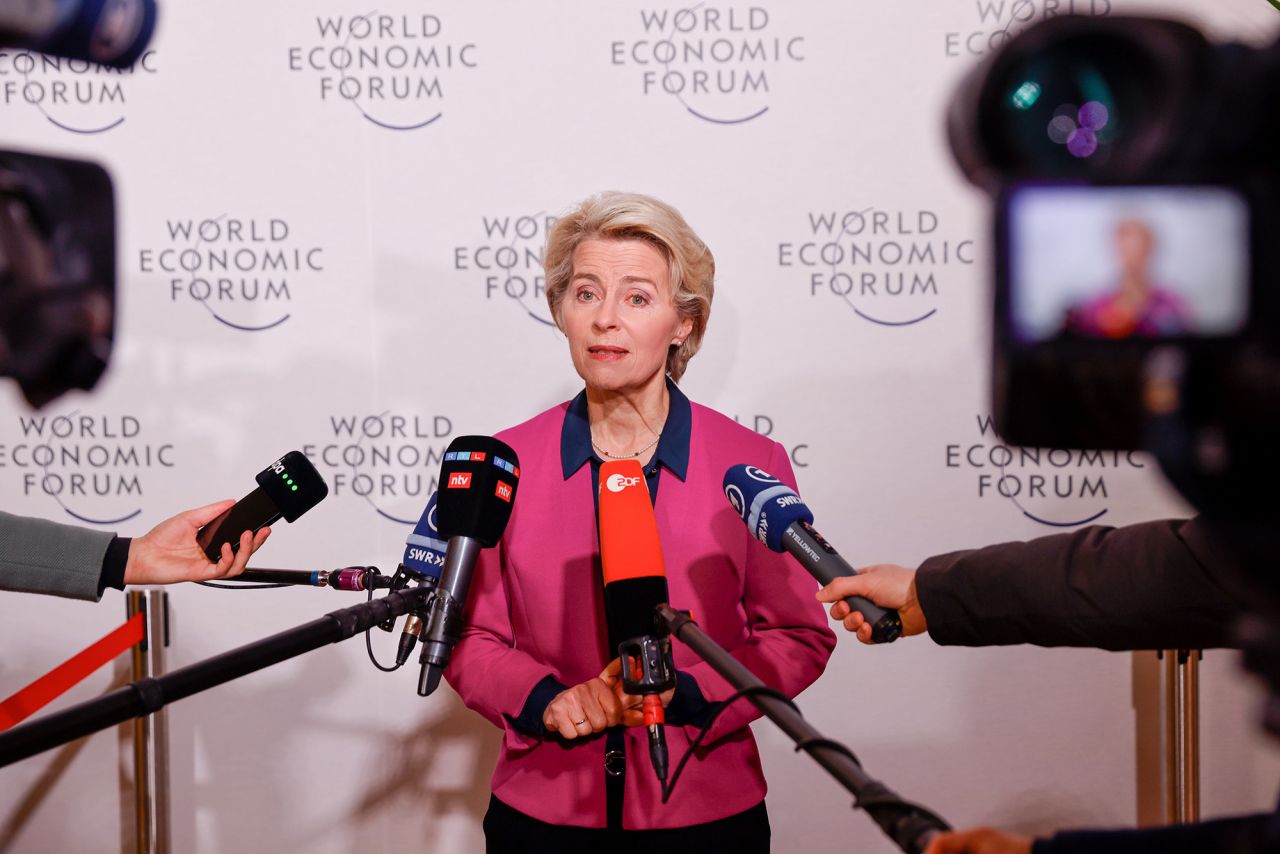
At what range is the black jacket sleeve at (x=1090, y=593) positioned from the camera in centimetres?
122

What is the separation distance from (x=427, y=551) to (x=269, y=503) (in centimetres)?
23

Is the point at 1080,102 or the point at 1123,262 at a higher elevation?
the point at 1080,102

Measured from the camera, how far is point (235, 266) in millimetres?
2328

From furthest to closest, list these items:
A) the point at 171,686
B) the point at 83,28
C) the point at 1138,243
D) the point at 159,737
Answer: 1. the point at 159,737
2. the point at 171,686
3. the point at 83,28
4. the point at 1138,243

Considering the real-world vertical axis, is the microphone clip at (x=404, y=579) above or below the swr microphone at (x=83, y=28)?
below

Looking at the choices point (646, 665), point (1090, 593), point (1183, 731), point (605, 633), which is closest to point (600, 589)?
point (605, 633)

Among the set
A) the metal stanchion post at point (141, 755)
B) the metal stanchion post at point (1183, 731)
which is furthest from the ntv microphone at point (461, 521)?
the metal stanchion post at point (1183, 731)

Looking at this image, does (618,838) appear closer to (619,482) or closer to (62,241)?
(619,482)

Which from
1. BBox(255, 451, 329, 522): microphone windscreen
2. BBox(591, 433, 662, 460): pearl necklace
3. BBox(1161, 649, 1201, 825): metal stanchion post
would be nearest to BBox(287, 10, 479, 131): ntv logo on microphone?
BBox(591, 433, 662, 460): pearl necklace

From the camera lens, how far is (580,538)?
1583mm

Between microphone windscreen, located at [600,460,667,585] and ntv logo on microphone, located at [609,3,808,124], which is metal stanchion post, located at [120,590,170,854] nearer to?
microphone windscreen, located at [600,460,667,585]

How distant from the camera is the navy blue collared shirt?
1446 millimetres

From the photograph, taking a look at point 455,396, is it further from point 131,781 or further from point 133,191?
point 131,781

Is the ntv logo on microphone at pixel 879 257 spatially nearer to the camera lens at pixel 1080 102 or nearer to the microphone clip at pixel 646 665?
the microphone clip at pixel 646 665
